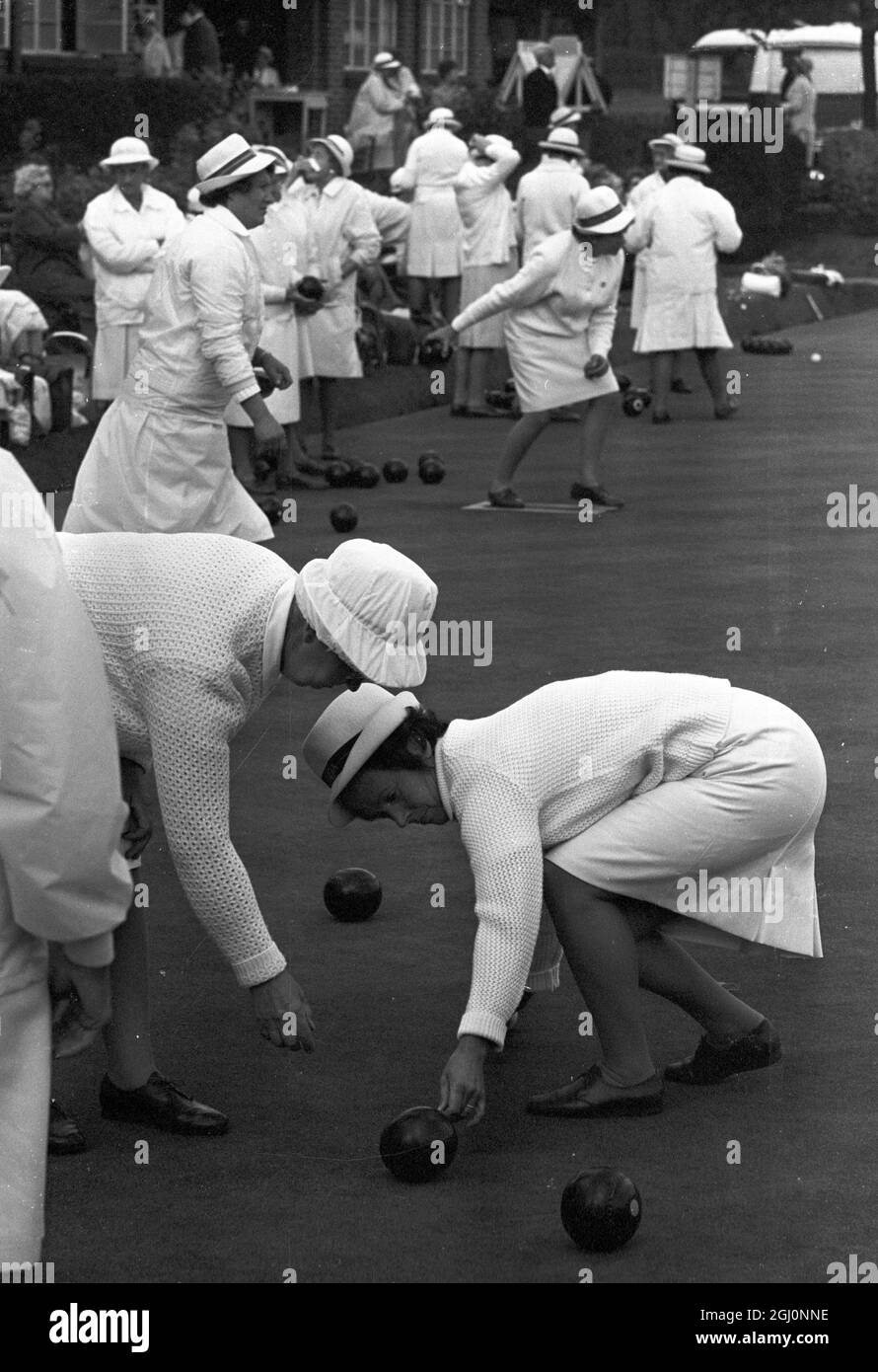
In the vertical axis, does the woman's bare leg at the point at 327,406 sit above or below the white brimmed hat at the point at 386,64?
below

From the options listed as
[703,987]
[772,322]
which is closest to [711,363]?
[772,322]

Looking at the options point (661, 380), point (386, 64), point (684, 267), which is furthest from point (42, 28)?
point (661, 380)

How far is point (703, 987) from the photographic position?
5.22 m

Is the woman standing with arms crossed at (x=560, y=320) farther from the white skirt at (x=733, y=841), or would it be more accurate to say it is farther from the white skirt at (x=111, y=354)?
the white skirt at (x=733, y=841)

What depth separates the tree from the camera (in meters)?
38.5

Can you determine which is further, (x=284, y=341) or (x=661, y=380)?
(x=661, y=380)

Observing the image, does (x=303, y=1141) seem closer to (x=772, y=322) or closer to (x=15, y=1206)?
(x=15, y=1206)

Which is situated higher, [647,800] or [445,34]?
[445,34]

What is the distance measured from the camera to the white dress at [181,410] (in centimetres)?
846

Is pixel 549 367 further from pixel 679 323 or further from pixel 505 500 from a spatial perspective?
pixel 679 323

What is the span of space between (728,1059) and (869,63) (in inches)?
1405

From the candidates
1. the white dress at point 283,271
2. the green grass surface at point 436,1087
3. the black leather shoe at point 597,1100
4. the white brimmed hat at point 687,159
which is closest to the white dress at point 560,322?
the white dress at point 283,271

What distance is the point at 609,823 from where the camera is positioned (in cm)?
497

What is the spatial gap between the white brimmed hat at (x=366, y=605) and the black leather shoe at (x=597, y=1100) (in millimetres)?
1174
